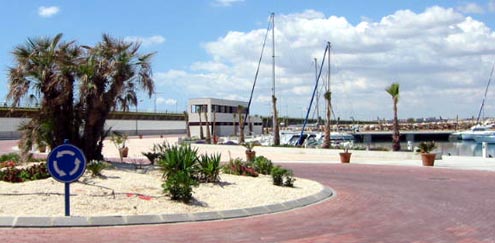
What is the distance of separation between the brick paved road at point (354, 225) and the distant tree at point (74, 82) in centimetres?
773

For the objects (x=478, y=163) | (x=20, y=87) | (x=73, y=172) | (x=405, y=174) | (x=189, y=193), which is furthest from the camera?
(x=478, y=163)

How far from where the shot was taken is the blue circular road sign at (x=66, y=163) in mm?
9820

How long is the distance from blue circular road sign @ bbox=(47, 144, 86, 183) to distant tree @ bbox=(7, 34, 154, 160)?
7.28 meters

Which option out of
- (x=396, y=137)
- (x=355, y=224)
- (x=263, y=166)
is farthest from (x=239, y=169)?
(x=396, y=137)

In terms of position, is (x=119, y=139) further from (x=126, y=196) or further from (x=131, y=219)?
(x=131, y=219)

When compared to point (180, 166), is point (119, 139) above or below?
above

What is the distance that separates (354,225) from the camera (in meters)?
10.4

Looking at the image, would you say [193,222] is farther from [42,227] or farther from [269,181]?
[269,181]

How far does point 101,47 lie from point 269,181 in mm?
6872

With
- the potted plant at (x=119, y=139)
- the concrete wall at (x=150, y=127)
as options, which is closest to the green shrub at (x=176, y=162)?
the potted plant at (x=119, y=139)

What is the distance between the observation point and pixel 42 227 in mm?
9320

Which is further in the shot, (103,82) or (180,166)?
(103,82)

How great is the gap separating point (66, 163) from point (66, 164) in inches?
0.7

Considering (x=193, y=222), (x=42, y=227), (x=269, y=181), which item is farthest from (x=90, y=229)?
(x=269, y=181)
